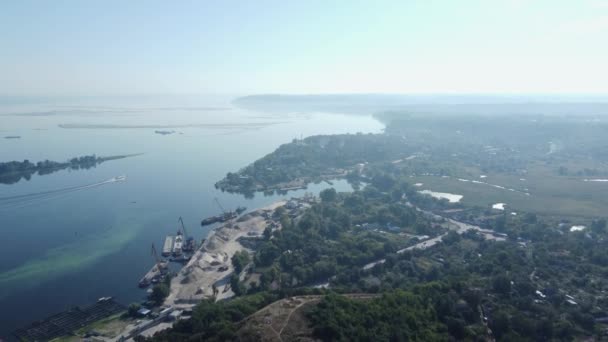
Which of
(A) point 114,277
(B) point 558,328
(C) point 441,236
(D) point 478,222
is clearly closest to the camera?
(B) point 558,328

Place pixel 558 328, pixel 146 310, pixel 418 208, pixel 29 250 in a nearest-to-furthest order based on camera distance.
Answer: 1. pixel 558 328
2. pixel 146 310
3. pixel 29 250
4. pixel 418 208

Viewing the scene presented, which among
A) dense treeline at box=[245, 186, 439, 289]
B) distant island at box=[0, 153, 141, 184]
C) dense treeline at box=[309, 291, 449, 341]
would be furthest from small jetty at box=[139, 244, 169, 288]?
distant island at box=[0, 153, 141, 184]

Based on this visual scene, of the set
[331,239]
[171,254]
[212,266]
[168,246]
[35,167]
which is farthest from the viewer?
[35,167]

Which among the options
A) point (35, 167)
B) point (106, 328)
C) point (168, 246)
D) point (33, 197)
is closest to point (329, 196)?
point (168, 246)

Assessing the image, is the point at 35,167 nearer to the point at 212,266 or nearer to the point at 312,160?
the point at 312,160

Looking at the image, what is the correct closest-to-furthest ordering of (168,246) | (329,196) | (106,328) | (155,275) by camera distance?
(106,328) < (155,275) < (168,246) < (329,196)

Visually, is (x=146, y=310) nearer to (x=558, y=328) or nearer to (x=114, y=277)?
(x=114, y=277)

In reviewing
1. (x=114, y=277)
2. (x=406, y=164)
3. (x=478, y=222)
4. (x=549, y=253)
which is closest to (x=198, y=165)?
(x=406, y=164)
